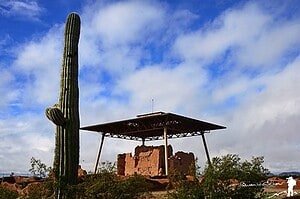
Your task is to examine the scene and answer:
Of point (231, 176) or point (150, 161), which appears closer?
point (231, 176)

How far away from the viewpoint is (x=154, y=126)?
36281 millimetres

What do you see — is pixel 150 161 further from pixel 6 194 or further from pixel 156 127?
pixel 6 194

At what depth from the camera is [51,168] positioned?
14414 mm

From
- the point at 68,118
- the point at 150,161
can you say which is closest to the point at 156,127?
the point at 150,161

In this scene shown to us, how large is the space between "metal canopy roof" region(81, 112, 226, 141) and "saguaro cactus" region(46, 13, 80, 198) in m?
16.1

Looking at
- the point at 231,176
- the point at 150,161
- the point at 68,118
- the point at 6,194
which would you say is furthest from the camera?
the point at 150,161

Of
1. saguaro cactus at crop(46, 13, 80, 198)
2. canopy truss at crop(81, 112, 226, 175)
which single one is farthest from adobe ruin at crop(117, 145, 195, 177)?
saguaro cactus at crop(46, 13, 80, 198)

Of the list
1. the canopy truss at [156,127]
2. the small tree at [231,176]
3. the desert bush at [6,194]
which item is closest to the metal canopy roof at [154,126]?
the canopy truss at [156,127]

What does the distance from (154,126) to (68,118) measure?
20584 millimetres

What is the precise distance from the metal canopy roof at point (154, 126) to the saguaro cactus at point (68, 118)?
16.1 m

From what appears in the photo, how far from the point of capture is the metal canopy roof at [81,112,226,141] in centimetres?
3391

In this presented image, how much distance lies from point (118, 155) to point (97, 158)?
1.87 m

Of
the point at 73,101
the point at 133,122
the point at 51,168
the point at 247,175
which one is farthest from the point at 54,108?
the point at 133,122

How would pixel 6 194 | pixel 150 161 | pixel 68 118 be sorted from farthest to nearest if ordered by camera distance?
pixel 150 161
pixel 68 118
pixel 6 194
